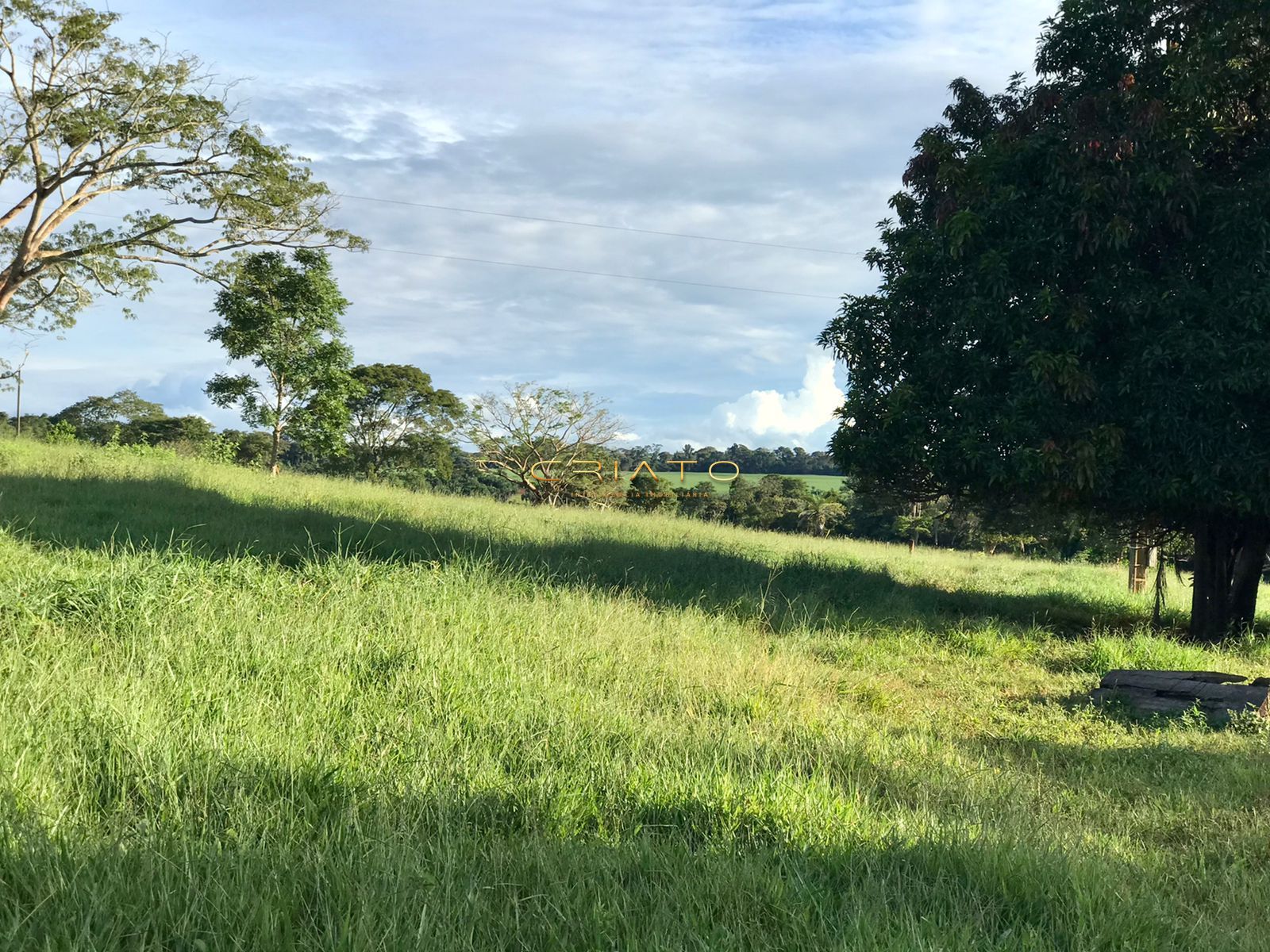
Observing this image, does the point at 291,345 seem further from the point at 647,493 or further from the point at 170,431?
the point at 170,431

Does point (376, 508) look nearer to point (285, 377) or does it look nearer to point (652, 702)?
point (652, 702)

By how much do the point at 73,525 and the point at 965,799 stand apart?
1014 centimetres

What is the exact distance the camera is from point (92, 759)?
432 cm

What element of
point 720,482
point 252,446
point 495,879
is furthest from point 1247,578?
point 252,446

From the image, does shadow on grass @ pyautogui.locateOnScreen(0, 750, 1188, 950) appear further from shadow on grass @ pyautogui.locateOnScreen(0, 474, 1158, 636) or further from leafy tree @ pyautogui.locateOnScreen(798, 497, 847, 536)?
leafy tree @ pyautogui.locateOnScreen(798, 497, 847, 536)

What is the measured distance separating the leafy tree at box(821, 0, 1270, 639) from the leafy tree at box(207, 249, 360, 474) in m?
19.1

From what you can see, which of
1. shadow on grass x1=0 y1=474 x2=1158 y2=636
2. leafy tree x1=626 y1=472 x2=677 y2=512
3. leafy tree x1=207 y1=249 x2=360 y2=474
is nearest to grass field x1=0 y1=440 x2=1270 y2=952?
shadow on grass x1=0 y1=474 x2=1158 y2=636

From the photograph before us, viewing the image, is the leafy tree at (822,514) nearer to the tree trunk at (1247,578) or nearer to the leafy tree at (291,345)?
the leafy tree at (291,345)

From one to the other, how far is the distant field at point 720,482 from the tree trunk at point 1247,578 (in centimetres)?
3299

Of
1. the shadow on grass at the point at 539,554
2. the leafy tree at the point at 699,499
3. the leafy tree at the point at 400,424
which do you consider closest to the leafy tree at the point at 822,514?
the leafy tree at the point at 699,499

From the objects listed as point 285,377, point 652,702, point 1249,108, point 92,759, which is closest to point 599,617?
point 652,702

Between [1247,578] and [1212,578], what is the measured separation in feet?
2.45

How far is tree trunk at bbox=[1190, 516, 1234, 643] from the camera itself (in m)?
13.6

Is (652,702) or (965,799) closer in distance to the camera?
(965,799)
